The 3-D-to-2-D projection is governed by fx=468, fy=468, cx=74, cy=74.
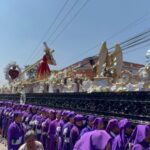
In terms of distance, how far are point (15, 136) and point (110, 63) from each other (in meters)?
3.67

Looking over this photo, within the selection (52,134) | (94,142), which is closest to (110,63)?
(52,134)

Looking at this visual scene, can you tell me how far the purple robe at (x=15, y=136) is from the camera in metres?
10.6

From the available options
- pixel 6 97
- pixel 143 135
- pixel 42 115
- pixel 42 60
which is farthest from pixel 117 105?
pixel 6 97

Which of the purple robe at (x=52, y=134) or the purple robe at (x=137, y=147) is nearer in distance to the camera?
the purple robe at (x=137, y=147)

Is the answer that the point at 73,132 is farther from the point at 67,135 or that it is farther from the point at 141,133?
the point at 141,133

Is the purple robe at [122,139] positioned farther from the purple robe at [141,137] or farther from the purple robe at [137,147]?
the purple robe at [137,147]

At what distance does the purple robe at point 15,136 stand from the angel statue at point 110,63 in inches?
121

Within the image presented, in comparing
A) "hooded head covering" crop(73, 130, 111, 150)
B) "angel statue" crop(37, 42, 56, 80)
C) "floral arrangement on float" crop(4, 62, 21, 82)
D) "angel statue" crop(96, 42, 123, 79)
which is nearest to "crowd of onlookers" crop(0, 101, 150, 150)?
"hooded head covering" crop(73, 130, 111, 150)

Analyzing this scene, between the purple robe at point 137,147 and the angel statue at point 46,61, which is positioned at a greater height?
the angel statue at point 46,61

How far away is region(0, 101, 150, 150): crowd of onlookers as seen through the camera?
5266 millimetres

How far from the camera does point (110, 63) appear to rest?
12914 mm

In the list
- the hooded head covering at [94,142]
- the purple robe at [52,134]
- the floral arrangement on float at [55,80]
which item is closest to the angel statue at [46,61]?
the floral arrangement on float at [55,80]

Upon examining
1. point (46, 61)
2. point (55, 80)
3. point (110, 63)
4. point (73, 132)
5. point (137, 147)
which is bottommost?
point (137, 147)

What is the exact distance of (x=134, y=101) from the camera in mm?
8945
